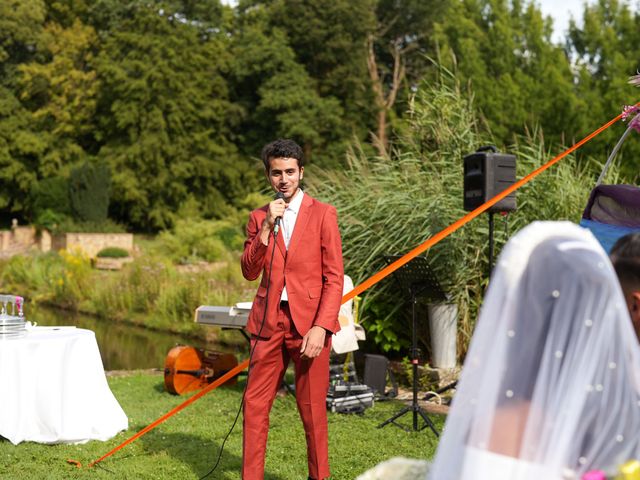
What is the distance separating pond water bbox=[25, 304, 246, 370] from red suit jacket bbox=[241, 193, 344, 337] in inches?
289

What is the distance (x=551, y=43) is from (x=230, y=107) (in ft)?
43.6

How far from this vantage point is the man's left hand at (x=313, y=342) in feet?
13.6

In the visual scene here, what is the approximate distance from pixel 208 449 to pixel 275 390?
1.83 metres

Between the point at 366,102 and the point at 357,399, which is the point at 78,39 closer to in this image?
the point at 366,102

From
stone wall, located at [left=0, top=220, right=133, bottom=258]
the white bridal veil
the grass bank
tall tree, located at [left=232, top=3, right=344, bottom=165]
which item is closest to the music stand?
the white bridal veil

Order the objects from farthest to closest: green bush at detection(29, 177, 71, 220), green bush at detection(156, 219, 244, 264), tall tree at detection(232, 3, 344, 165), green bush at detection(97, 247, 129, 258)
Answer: green bush at detection(29, 177, 71, 220)
tall tree at detection(232, 3, 344, 165)
green bush at detection(97, 247, 129, 258)
green bush at detection(156, 219, 244, 264)

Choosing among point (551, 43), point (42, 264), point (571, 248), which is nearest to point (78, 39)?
point (42, 264)

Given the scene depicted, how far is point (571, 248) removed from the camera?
1.90m

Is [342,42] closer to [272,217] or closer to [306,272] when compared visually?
[306,272]

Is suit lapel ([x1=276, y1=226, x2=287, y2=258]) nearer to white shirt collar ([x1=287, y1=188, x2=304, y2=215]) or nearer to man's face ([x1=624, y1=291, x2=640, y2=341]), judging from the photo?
white shirt collar ([x1=287, y1=188, x2=304, y2=215])

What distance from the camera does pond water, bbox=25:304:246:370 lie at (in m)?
12.3

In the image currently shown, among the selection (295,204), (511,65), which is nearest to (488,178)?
(295,204)

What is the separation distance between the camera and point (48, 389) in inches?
234

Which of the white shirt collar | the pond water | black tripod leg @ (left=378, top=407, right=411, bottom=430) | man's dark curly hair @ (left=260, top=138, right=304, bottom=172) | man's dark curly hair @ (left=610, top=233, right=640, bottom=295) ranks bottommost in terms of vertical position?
the pond water
